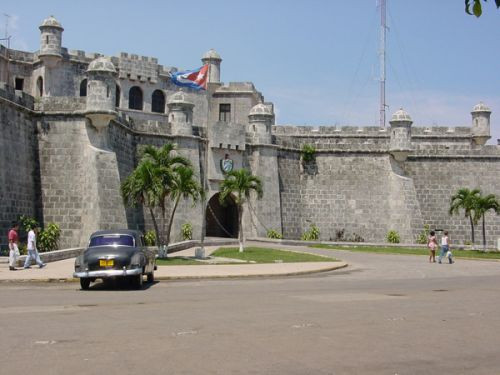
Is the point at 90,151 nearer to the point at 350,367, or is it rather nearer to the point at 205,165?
the point at 205,165

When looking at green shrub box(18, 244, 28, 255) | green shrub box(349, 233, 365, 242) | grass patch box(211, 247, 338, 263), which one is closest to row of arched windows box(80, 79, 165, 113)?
green shrub box(349, 233, 365, 242)

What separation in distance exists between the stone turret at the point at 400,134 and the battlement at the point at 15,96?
22.4 m

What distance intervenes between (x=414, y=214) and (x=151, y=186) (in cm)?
2140

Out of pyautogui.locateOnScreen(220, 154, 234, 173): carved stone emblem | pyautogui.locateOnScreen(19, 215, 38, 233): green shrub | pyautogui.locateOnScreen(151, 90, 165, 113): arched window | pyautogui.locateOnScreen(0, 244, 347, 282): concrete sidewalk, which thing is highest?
pyautogui.locateOnScreen(151, 90, 165, 113): arched window

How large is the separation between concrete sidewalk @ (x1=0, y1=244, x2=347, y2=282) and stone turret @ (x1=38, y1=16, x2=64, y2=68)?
68.4 feet

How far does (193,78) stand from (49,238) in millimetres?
11467

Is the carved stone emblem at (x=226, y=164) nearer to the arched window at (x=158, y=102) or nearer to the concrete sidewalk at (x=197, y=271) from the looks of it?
the arched window at (x=158, y=102)

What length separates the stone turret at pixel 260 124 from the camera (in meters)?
40.9

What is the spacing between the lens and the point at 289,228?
138 feet

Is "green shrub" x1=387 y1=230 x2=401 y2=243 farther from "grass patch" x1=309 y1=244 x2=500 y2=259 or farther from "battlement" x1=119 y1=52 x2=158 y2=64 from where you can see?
"battlement" x1=119 y1=52 x2=158 y2=64

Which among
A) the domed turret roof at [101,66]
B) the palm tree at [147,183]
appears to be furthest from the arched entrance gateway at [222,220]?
the palm tree at [147,183]

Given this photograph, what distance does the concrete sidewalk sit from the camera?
61.6ft

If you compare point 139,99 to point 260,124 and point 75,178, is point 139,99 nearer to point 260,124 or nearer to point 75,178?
point 260,124

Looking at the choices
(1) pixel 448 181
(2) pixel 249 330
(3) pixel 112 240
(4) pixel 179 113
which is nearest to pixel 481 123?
(1) pixel 448 181
